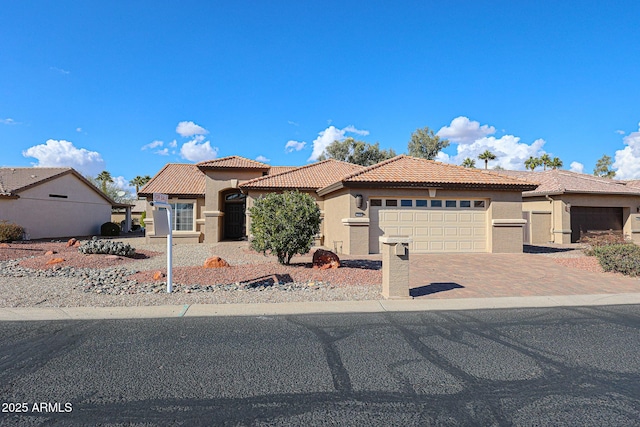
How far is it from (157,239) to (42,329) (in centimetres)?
1627

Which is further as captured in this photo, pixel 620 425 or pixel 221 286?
pixel 221 286

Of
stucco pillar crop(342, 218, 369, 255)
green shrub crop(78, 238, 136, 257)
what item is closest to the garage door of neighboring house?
stucco pillar crop(342, 218, 369, 255)

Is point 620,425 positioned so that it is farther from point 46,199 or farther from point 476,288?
point 46,199

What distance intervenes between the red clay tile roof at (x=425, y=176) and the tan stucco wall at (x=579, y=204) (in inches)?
277

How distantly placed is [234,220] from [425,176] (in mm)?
13234

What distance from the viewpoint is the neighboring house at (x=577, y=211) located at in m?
20.7

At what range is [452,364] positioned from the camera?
14.0ft

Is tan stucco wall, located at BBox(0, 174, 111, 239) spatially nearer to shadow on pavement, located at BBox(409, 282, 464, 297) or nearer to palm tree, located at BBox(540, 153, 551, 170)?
shadow on pavement, located at BBox(409, 282, 464, 297)

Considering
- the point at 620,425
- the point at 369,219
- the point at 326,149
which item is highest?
the point at 326,149

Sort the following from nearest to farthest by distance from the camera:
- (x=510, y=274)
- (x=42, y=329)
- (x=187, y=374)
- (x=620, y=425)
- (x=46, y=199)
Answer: (x=620, y=425), (x=187, y=374), (x=42, y=329), (x=510, y=274), (x=46, y=199)

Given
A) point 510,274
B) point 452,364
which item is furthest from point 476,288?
point 452,364

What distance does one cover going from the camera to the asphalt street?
3.20 m

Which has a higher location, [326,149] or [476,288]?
[326,149]

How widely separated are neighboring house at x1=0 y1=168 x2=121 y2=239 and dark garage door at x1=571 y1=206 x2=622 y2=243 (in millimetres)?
34459
